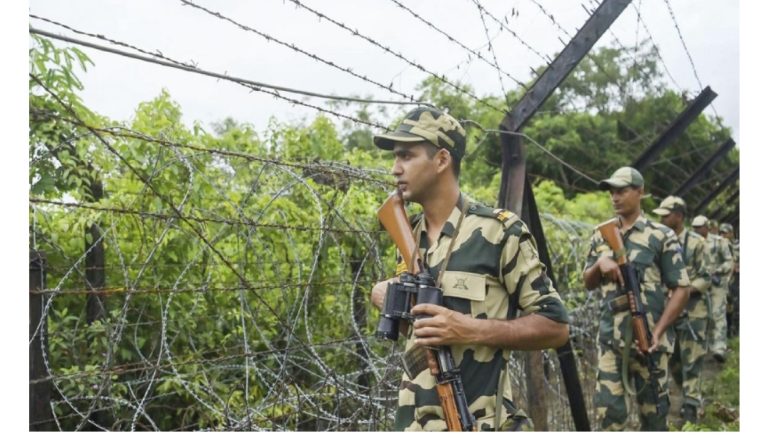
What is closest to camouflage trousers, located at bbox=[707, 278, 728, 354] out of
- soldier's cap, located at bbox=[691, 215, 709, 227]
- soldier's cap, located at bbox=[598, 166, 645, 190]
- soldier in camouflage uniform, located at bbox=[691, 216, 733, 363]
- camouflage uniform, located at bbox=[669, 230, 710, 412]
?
soldier in camouflage uniform, located at bbox=[691, 216, 733, 363]

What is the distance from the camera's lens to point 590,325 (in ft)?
20.2

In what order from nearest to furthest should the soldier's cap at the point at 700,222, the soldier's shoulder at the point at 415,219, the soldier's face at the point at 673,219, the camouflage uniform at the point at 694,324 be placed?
the soldier's shoulder at the point at 415,219, the camouflage uniform at the point at 694,324, the soldier's face at the point at 673,219, the soldier's cap at the point at 700,222

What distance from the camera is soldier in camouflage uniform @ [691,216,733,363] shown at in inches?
389

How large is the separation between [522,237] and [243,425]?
147 centimetres

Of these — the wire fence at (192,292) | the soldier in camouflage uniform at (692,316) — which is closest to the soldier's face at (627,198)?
the wire fence at (192,292)

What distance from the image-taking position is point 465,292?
224 cm

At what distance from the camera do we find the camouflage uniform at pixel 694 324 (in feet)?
21.3

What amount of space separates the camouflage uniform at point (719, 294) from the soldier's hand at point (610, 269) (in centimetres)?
574

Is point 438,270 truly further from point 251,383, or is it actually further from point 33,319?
point 251,383

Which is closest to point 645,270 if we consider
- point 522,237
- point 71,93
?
point 522,237

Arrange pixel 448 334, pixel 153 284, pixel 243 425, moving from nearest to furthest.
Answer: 1. pixel 448 334
2. pixel 243 425
3. pixel 153 284

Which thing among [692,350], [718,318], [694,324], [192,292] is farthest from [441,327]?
[718,318]

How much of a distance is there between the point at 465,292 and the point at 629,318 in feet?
8.83

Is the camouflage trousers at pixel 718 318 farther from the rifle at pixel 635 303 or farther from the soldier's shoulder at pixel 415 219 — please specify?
the soldier's shoulder at pixel 415 219
